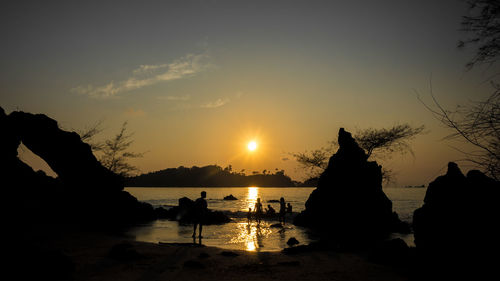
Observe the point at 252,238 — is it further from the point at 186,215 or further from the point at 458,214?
the point at 186,215

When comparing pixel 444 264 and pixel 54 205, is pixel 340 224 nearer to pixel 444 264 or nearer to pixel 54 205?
pixel 444 264

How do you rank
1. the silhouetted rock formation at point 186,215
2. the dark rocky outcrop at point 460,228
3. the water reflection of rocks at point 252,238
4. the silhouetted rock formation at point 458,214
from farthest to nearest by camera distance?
the silhouetted rock formation at point 186,215 → the water reflection of rocks at point 252,238 → the silhouetted rock formation at point 458,214 → the dark rocky outcrop at point 460,228

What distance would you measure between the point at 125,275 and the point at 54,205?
2364cm

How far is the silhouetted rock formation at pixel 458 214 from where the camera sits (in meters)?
7.86

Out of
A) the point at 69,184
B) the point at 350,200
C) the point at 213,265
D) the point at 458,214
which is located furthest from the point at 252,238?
the point at 69,184

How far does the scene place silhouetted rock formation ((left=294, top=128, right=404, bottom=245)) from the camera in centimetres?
2728

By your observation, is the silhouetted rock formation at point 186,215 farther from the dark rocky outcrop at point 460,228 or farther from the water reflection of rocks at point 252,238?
the dark rocky outcrop at point 460,228

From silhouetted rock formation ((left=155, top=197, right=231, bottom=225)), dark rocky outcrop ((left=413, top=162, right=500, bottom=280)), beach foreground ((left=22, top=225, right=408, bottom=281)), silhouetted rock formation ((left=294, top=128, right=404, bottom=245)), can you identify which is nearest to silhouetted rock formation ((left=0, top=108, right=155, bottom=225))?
silhouetted rock formation ((left=155, top=197, right=231, bottom=225))

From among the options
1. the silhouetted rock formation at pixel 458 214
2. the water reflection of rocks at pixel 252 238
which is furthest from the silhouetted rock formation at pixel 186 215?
the silhouetted rock formation at pixel 458 214

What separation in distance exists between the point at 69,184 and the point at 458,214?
3056cm

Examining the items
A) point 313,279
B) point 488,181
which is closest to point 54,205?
point 313,279

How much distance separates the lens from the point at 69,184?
27.3 m

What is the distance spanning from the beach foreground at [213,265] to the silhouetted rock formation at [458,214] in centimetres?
172

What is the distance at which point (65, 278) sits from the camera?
8234mm
